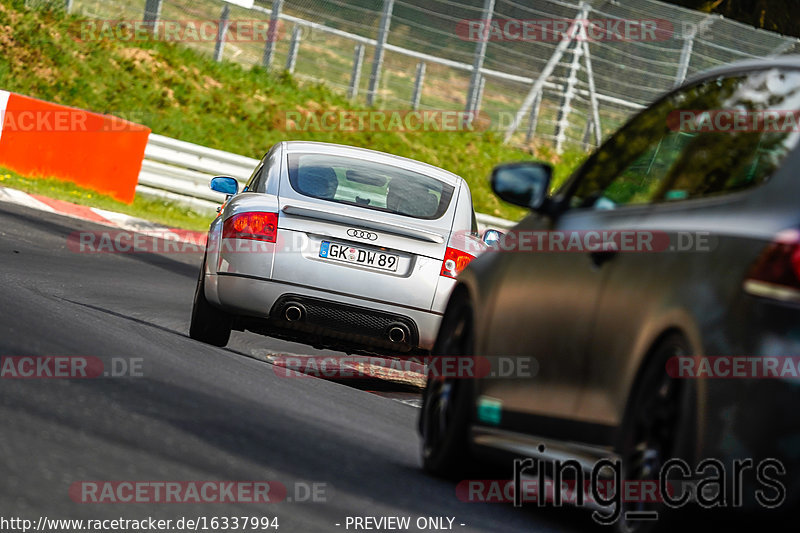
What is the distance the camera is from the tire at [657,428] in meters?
4.09

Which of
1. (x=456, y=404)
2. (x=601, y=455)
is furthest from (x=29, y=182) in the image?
(x=601, y=455)

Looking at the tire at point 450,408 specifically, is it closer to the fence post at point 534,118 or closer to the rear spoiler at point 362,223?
the rear spoiler at point 362,223

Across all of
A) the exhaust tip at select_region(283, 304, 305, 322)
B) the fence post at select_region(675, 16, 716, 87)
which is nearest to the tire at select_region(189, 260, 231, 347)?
the exhaust tip at select_region(283, 304, 305, 322)

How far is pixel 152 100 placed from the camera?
26.5m

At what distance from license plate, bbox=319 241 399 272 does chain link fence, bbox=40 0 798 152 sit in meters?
17.1

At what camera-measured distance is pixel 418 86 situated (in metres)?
28.4

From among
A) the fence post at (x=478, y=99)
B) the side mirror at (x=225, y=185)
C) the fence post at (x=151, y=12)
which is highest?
the fence post at (x=151, y=12)

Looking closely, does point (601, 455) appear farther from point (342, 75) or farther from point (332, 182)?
point (342, 75)

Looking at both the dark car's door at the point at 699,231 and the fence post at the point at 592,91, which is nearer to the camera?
the dark car's door at the point at 699,231

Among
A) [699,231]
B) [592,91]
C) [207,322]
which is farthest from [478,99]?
[699,231]

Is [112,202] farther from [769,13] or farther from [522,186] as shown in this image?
[769,13]

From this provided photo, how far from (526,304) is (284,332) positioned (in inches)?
176

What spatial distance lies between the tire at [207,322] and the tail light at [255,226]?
0.56m

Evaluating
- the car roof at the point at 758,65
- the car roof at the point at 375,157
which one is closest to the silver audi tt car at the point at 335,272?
the car roof at the point at 375,157
